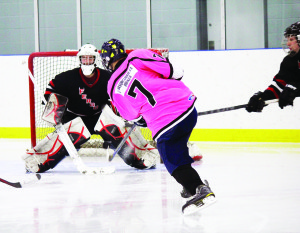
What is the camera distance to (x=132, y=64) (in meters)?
2.55

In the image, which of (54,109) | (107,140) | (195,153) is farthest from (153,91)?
(195,153)

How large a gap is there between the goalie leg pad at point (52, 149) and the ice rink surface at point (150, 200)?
11 cm

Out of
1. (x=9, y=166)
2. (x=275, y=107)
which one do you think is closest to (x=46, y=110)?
(x=9, y=166)

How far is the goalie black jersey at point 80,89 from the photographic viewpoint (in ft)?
12.9

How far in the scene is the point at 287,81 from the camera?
137 inches

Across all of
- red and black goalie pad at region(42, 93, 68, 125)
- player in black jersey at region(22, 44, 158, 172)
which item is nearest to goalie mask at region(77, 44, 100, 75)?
player in black jersey at region(22, 44, 158, 172)

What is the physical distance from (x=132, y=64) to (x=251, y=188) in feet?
3.71

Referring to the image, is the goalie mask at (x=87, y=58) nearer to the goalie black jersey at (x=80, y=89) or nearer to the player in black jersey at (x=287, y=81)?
the goalie black jersey at (x=80, y=89)

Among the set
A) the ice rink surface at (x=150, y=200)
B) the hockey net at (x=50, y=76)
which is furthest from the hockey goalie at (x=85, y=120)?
the hockey net at (x=50, y=76)

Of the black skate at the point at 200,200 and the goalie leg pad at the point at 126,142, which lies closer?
the black skate at the point at 200,200

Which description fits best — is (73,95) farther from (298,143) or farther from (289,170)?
(298,143)

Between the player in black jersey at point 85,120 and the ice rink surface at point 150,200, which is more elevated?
the player in black jersey at point 85,120

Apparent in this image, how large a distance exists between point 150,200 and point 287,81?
1.19 meters

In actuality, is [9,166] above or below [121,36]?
below
